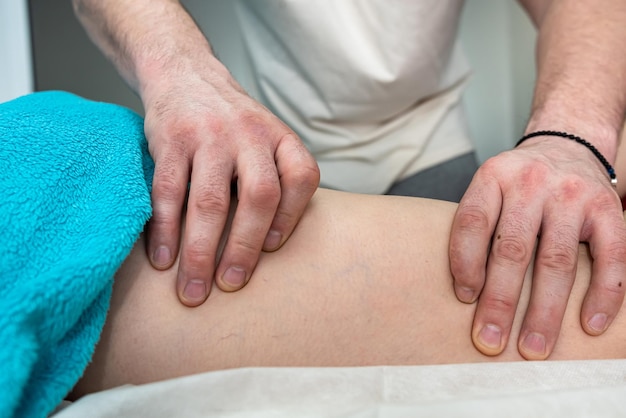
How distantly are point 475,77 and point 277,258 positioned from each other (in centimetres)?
162

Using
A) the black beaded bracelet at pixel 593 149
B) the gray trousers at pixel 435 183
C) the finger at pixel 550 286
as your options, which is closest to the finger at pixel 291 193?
the finger at pixel 550 286

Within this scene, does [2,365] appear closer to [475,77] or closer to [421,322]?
[421,322]

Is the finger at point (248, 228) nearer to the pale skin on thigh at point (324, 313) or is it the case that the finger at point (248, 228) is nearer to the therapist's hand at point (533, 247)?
the pale skin on thigh at point (324, 313)

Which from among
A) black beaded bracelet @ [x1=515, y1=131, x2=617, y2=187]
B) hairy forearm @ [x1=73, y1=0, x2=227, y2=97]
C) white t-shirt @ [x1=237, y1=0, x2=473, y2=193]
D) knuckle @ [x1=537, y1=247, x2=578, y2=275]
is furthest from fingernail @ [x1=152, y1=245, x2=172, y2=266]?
white t-shirt @ [x1=237, y1=0, x2=473, y2=193]

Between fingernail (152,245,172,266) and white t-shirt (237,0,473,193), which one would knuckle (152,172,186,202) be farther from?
white t-shirt (237,0,473,193)

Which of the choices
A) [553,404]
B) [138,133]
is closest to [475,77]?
[138,133]

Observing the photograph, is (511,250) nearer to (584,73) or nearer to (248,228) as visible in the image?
(248,228)

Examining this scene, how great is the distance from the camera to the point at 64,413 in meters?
0.43

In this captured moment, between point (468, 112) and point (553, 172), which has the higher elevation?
point (553, 172)

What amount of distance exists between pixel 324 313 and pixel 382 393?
0.11 m

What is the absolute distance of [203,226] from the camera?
528 millimetres

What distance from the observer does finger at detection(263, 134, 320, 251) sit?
553 mm

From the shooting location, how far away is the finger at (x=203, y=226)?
1.69 feet

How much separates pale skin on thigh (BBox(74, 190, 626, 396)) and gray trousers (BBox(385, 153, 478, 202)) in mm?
680
